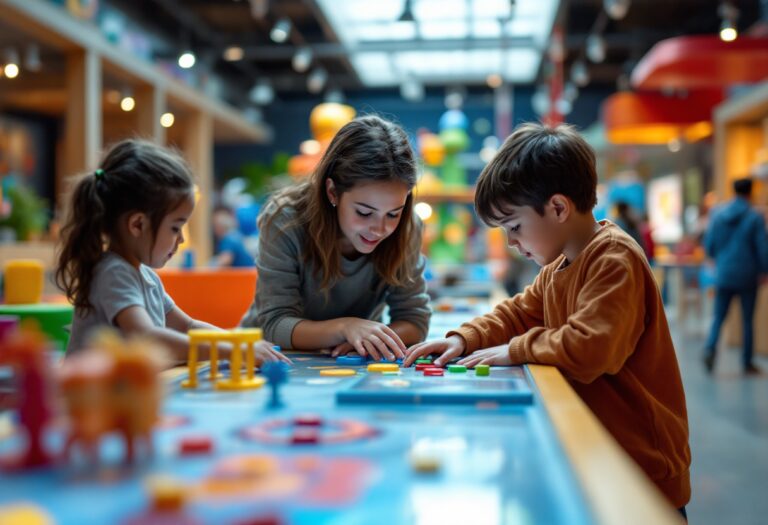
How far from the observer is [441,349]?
154 cm

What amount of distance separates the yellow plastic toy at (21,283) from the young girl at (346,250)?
1.06 meters

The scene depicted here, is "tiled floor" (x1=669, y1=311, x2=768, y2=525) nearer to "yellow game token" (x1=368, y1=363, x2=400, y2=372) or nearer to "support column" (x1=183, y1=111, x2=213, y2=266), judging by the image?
"yellow game token" (x1=368, y1=363, x2=400, y2=372)

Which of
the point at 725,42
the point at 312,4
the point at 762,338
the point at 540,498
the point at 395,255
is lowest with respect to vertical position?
the point at 762,338

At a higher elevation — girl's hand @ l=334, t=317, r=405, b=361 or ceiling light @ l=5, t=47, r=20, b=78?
ceiling light @ l=5, t=47, r=20, b=78

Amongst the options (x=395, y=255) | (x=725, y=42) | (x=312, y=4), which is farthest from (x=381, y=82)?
(x=395, y=255)

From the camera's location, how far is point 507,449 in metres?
0.80

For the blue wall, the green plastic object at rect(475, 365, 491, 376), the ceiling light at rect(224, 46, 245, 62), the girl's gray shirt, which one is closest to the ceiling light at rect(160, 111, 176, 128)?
the ceiling light at rect(224, 46, 245, 62)

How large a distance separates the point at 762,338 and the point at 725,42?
8.58 ft

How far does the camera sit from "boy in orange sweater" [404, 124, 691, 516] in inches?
50.7

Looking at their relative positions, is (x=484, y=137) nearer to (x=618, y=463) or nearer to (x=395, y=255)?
(x=395, y=255)

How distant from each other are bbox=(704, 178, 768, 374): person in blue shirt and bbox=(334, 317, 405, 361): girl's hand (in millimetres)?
4613

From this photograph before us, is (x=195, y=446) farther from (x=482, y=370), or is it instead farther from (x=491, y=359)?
(x=491, y=359)

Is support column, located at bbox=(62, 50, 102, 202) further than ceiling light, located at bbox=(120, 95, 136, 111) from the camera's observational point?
No

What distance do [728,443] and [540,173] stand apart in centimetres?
255
